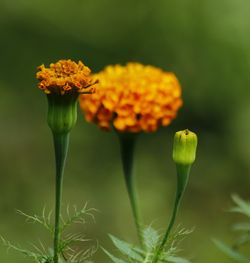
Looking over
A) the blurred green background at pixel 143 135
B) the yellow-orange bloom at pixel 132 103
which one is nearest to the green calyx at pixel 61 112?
the yellow-orange bloom at pixel 132 103

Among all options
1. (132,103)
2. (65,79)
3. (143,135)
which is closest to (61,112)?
(65,79)

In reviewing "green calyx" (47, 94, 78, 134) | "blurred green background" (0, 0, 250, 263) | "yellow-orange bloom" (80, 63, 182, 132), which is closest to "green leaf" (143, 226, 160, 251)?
"green calyx" (47, 94, 78, 134)

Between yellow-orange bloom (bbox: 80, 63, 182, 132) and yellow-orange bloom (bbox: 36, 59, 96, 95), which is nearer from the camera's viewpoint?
yellow-orange bloom (bbox: 36, 59, 96, 95)

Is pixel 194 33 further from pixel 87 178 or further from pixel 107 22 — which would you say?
pixel 87 178

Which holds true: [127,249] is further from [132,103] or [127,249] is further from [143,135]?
[143,135]

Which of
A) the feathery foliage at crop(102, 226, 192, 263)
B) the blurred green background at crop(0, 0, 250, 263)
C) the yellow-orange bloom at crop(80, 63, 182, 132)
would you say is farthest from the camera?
the blurred green background at crop(0, 0, 250, 263)

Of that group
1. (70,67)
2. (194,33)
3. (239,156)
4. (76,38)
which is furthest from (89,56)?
(70,67)

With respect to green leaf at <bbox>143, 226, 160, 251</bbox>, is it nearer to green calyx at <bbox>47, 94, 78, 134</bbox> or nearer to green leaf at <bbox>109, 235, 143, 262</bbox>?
green leaf at <bbox>109, 235, 143, 262</bbox>
